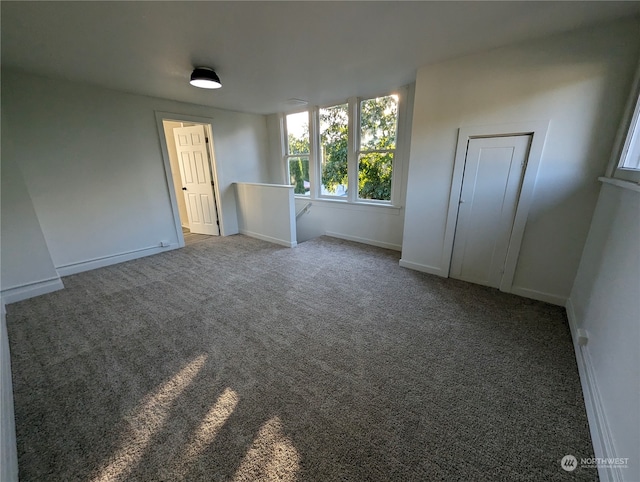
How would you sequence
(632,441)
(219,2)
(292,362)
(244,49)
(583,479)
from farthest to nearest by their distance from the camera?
(244,49) < (292,362) < (219,2) < (583,479) < (632,441)

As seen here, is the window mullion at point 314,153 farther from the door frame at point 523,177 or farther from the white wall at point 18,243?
the white wall at point 18,243

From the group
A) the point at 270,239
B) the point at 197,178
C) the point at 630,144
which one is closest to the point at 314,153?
the point at 270,239

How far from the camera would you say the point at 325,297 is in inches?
105

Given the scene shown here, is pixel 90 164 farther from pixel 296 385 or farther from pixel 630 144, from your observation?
pixel 630 144

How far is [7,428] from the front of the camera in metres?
1.24

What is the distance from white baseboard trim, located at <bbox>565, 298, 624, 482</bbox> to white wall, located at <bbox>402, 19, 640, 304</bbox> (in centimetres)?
95

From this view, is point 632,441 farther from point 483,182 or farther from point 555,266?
point 483,182

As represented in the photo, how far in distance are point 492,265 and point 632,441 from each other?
77.0 inches

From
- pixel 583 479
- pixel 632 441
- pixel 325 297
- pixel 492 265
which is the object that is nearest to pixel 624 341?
pixel 632 441

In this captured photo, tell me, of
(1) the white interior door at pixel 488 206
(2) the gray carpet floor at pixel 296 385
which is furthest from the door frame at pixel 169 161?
(1) the white interior door at pixel 488 206

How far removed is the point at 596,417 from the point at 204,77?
4008 mm

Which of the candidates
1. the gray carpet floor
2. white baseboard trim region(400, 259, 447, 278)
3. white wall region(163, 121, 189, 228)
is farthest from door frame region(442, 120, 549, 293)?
white wall region(163, 121, 189, 228)

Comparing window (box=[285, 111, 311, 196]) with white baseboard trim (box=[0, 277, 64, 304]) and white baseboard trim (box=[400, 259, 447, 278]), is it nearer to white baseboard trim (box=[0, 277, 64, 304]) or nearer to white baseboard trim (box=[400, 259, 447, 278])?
white baseboard trim (box=[400, 259, 447, 278])

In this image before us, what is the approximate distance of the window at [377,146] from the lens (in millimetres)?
3809
